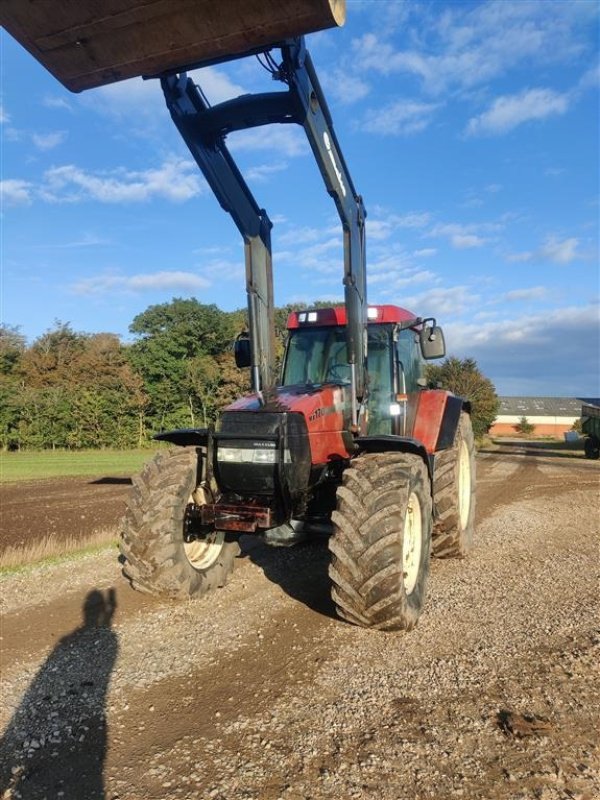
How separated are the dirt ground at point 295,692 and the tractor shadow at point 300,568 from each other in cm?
4

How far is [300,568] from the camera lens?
254 inches

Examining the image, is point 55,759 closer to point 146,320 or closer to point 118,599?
point 118,599

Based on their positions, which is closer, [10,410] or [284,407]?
[284,407]

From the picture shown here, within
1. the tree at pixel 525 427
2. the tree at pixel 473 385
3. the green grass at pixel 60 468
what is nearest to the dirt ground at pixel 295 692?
the green grass at pixel 60 468

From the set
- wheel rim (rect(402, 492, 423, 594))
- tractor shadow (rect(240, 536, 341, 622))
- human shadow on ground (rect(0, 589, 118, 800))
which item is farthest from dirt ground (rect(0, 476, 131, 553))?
wheel rim (rect(402, 492, 423, 594))

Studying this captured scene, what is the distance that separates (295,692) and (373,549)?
106cm

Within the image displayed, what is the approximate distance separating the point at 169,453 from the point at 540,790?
368 centimetres

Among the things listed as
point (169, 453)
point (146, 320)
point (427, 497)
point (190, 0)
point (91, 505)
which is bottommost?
point (91, 505)

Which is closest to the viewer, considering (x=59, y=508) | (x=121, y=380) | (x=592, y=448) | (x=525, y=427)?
(x=59, y=508)

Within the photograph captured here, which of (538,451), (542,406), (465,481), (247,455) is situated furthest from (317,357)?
(542,406)

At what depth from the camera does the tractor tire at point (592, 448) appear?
25.4 metres

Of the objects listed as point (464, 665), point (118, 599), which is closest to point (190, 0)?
point (464, 665)

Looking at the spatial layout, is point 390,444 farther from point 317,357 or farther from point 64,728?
point 64,728

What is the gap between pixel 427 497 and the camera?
504 centimetres
